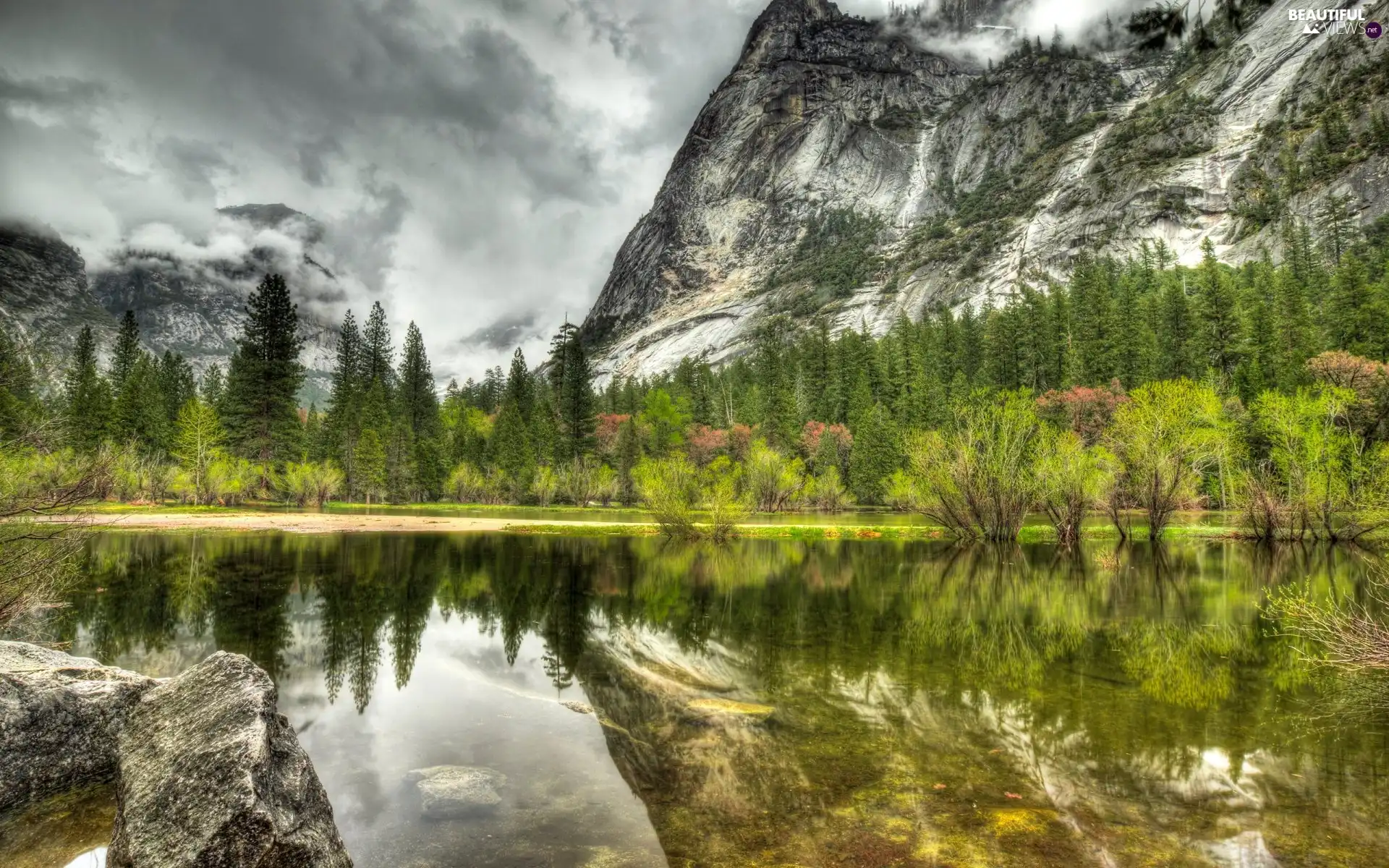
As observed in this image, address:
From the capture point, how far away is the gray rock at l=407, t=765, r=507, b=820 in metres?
6.93

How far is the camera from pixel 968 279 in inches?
5487

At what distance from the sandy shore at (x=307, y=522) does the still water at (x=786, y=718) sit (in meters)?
19.5

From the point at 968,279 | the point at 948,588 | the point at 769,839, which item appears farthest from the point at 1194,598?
the point at 968,279

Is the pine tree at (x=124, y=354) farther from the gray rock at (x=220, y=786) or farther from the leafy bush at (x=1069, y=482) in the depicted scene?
the leafy bush at (x=1069, y=482)

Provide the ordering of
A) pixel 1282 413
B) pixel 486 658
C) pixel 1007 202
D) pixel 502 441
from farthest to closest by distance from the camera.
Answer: pixel 1007 202 < pixel 502 441 < pixel 1282 413 < pixel 486 658

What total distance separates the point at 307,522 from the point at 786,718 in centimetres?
4447

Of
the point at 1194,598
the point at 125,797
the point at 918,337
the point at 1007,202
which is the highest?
the point at 1007,202

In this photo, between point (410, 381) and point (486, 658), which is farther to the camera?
point (410, 381)

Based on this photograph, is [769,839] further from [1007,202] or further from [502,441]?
[1007,202]

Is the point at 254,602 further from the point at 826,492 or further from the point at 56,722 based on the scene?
the point at 826,492

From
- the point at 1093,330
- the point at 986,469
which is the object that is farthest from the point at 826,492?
the point at 1093,330

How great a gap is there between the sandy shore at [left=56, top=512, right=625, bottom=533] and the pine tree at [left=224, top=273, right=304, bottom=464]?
1337cm

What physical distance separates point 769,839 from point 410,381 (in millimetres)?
94721

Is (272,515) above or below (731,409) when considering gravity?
below
